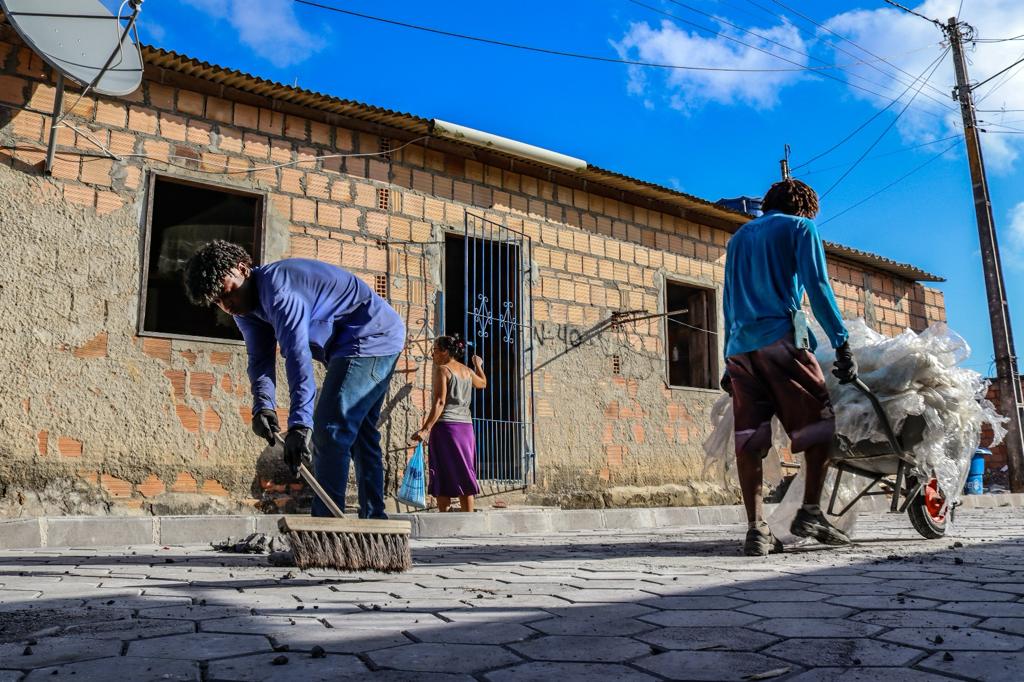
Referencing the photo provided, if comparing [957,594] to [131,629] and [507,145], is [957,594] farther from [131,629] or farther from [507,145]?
[507,145]

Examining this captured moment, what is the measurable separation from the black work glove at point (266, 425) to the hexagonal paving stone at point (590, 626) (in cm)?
156

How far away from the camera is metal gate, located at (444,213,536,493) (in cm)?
857

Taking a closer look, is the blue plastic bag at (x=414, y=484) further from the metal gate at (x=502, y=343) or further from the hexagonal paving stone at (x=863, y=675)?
the hexagonal paving stone at (x=863, y=675)

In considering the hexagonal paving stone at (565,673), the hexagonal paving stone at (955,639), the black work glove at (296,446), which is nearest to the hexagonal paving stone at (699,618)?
the hexagonal paving stone at (955,639)

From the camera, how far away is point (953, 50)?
49.5 ft

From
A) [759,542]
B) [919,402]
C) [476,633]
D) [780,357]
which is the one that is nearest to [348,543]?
[476,633]

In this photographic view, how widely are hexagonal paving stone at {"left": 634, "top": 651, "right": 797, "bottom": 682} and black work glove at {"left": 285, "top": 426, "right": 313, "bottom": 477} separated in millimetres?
1838

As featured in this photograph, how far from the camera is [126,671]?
175 centimetres

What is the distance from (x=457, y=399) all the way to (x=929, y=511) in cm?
386

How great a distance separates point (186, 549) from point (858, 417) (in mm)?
→ 3968

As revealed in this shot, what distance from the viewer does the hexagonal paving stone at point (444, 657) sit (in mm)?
1784

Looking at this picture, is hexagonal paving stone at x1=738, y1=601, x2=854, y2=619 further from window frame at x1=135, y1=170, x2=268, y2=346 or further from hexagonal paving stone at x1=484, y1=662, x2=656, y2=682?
window frame at x1=135, y1=170, x2=268, y2=346

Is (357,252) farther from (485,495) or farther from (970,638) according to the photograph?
(970,638)

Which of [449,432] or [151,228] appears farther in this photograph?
[449,432]
